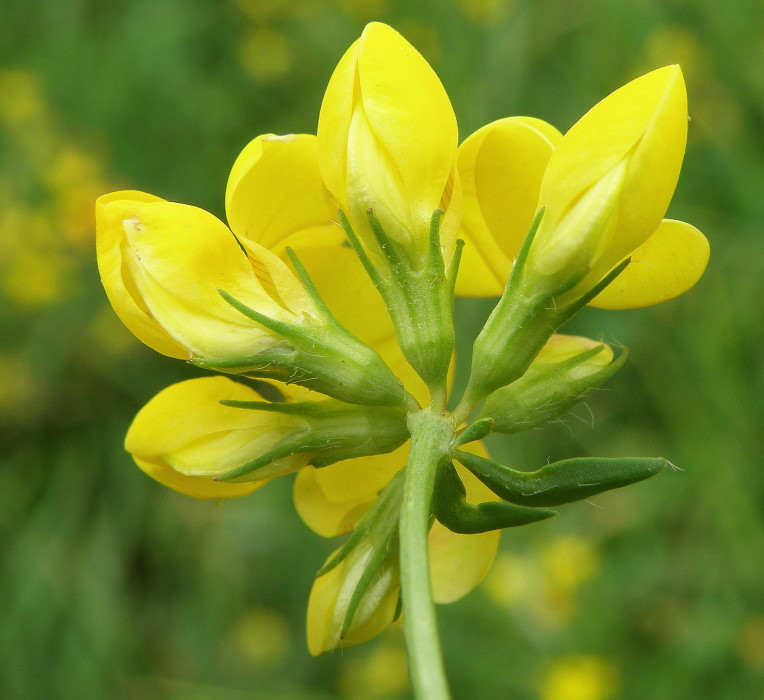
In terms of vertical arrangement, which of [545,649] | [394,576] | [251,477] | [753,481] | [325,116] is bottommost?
[545,649]

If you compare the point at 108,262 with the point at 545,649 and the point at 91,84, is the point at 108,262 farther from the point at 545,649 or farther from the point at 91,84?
the point at 91,84

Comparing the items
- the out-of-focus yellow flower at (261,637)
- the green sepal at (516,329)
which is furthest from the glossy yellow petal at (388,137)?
the out-of-focus yellow flower at (261,637)

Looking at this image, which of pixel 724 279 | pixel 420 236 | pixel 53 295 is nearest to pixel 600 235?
pixel 420 236

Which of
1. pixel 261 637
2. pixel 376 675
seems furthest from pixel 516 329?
pixel 261 637

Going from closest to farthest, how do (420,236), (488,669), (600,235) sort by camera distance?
(600,235)
(420,236)
(488,669)

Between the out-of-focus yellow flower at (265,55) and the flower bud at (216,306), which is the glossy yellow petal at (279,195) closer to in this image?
the flower bud at (216,306)

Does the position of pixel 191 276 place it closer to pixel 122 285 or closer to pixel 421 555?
pixel 122 285

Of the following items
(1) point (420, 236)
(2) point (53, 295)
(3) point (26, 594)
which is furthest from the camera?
(2) point (53, 295)
